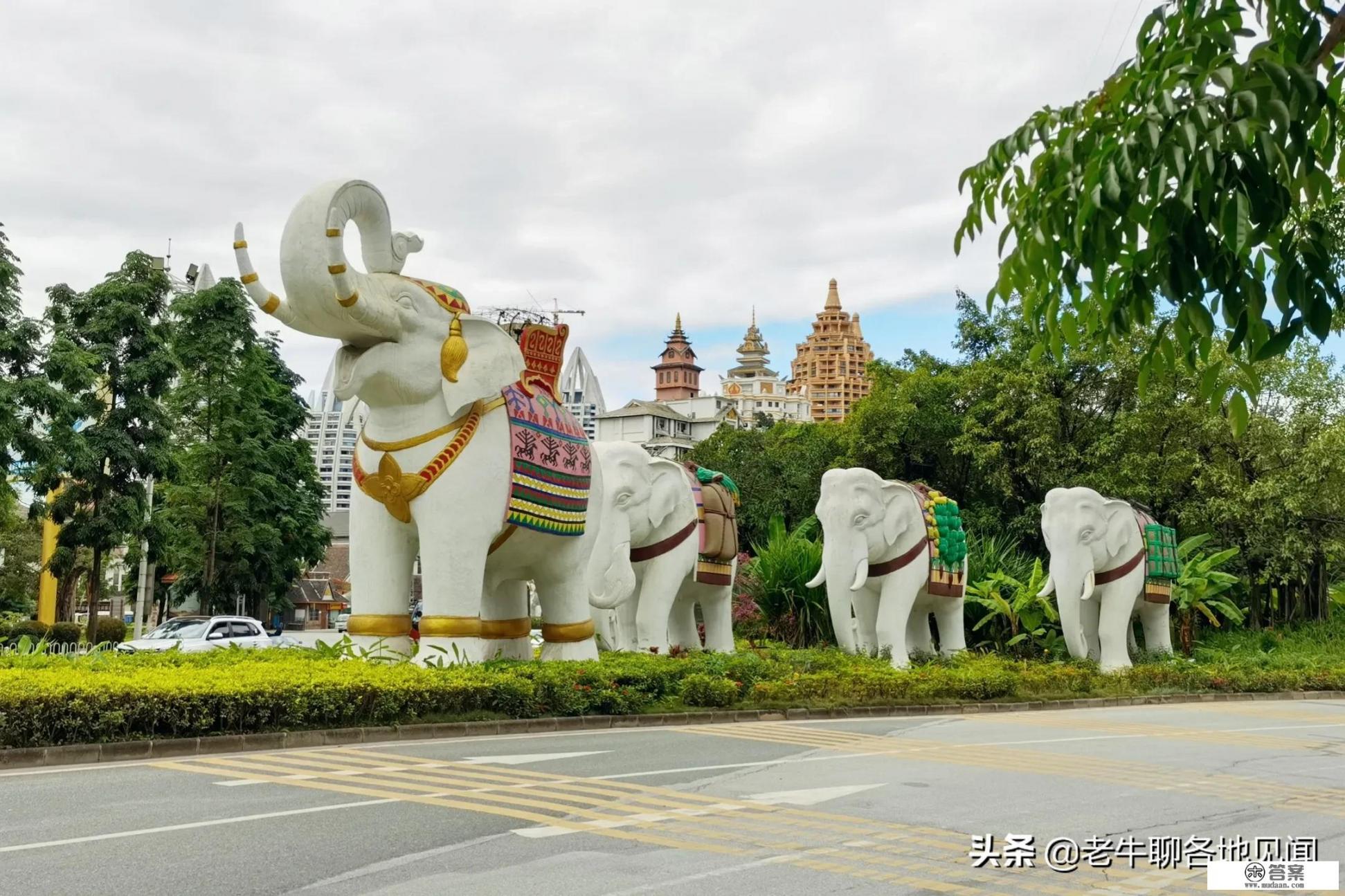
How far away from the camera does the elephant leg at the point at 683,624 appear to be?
18.0 meters

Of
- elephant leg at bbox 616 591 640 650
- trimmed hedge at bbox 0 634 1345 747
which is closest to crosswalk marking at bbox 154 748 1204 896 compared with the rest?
trimmed hedge at bbox 0 634 1345 747

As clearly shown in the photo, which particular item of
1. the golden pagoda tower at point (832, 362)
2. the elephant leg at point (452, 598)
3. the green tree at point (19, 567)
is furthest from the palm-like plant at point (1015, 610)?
the golden pagoda tower at point (832, 362)

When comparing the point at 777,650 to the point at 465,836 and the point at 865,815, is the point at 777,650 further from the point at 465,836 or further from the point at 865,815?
the point at 465,836

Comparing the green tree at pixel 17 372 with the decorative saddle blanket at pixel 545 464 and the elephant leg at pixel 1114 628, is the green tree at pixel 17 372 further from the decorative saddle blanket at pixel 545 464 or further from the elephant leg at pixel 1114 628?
the elephant leg at pixel 1114 628

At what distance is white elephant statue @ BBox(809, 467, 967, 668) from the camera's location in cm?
1706

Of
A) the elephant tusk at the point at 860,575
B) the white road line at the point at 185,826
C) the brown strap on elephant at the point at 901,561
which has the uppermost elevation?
the brown strap on elephant at the point at 901,561

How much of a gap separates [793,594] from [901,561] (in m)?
5.03

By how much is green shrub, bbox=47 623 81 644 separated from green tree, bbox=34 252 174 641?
129 inches

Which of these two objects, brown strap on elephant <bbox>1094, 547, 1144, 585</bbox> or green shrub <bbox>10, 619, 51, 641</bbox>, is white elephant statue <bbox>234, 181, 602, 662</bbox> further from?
green shrub <bbox>10, 619, 51, 641</bbox>

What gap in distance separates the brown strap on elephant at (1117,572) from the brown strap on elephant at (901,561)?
138 inches

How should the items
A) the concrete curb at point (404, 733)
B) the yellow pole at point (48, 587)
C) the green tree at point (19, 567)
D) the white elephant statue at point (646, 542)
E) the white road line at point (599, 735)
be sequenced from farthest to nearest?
the green tree at point (19, 567) < the yellow pole at point (48, 587) < the white elephant statue at point (646, 542) < the concrete curb at point (404, 733) < the white road line at point (599, 735)

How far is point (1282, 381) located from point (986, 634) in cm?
908

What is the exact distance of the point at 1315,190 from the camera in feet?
11.4

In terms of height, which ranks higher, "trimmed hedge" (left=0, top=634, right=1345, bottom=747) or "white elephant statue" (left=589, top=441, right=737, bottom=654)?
"white elephant statue" (left=589, top=441, right=737, bottom=654)
